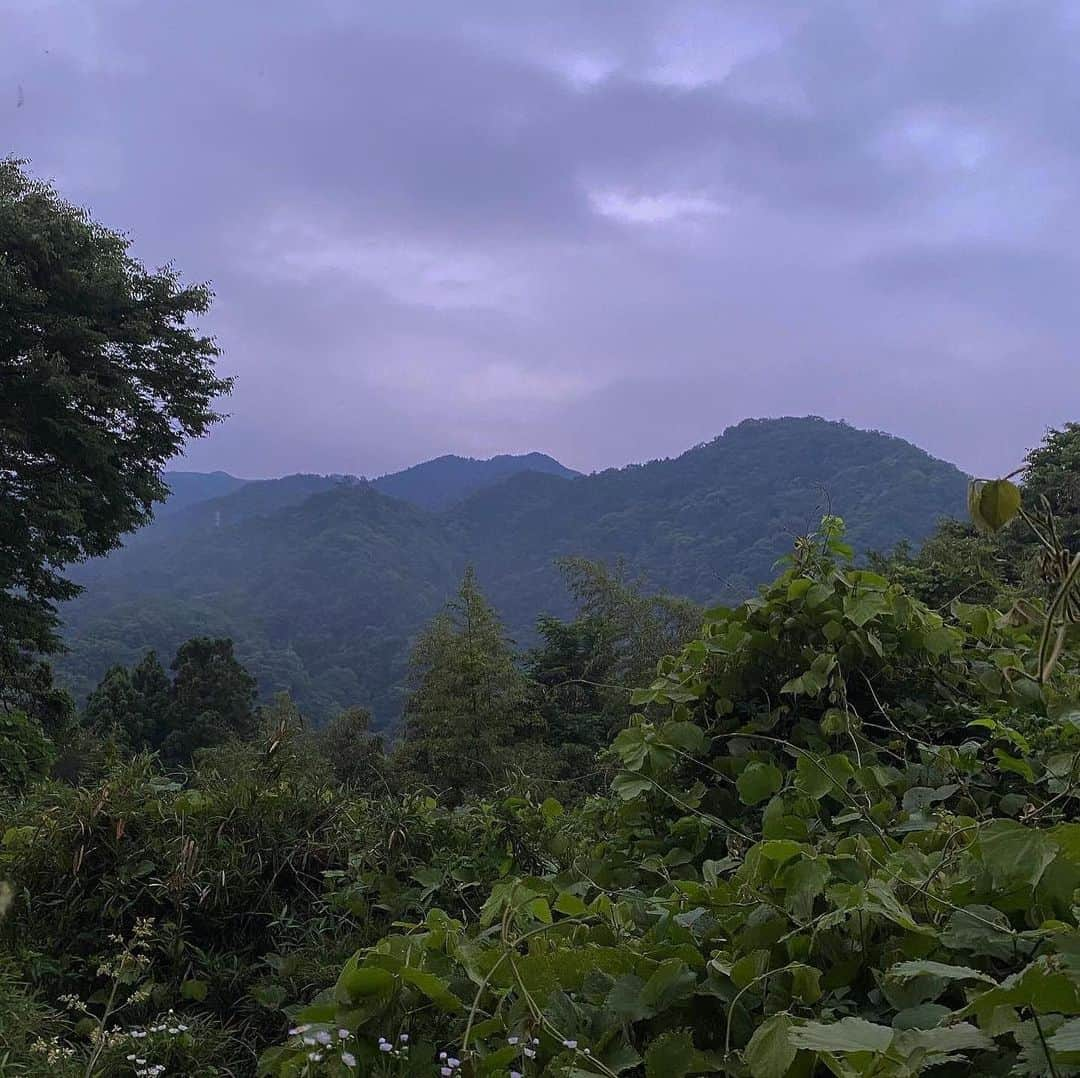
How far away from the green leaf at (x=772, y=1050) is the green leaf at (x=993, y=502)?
585 millimetres

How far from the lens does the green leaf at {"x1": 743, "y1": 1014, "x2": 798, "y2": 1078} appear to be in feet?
2.37

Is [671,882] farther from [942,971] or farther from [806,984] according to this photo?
[942,971]

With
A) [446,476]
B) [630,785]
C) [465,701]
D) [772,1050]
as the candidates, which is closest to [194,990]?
[630,785]

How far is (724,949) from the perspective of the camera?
1.05 meters

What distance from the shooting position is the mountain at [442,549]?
58656mm

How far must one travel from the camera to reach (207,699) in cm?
2597

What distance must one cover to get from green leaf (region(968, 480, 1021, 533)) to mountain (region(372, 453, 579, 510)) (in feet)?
475

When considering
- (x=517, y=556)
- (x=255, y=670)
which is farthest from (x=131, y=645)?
(x=517, y=556)

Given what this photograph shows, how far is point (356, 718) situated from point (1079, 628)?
26.6m

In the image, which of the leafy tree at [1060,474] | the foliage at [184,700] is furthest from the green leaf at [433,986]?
the foliage at [184,700]

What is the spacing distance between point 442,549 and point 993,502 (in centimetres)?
10224

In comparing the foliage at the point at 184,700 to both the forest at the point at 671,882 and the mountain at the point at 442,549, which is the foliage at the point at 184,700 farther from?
the forest at the point at 671,882

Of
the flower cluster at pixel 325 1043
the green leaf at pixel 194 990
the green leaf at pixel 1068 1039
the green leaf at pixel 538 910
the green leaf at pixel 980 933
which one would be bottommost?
the green leaf at pixel 194 990

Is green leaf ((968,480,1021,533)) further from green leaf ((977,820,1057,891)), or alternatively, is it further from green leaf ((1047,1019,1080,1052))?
green leaf ((1047,1019,1080,1052))
